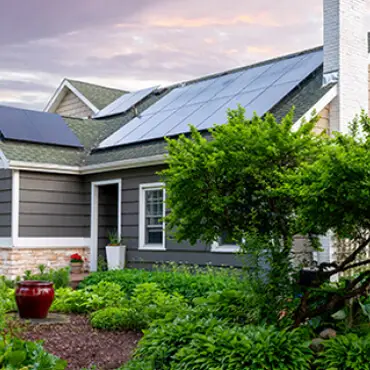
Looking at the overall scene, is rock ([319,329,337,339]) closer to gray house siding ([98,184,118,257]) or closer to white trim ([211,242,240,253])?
white trim ([211,242,240,253])

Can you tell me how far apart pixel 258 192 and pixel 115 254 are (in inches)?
306

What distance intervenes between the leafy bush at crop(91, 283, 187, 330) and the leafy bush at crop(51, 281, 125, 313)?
649mm

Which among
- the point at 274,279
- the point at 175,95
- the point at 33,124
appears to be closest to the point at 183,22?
the point at 175,95

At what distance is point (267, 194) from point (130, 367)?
7.89 feet

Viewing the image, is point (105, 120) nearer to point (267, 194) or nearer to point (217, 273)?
point (217, 273)

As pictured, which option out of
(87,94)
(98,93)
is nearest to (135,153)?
(87,94)

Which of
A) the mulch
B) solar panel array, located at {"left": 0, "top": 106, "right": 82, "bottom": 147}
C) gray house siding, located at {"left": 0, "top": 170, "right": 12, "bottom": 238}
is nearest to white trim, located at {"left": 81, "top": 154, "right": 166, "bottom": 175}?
solar panel array, located at {"left": 0, "top": 106, "right": 82, "bottom": 147}

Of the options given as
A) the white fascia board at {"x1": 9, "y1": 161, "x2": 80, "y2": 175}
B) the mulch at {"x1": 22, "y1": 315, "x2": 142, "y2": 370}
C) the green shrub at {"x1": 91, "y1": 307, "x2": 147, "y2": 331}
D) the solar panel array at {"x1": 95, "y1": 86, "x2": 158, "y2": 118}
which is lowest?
the mulch at {"x1": 22, "y1": 315, "x2": 142, "y2": 370}

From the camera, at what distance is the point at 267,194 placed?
661 centimetres

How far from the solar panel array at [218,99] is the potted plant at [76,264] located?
2.89 metres

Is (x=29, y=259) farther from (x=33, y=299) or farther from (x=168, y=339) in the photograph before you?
(x=168, y=339)

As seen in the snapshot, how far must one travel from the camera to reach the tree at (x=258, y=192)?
6.38 m

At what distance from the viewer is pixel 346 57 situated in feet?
41.2

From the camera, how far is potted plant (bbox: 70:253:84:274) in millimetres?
14516
